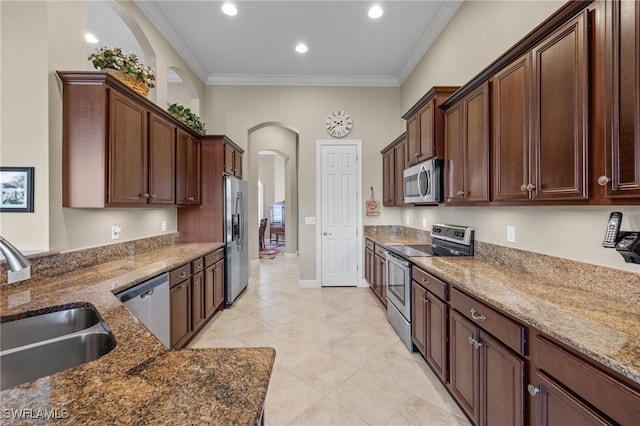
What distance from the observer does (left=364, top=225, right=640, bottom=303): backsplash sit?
1.36 m

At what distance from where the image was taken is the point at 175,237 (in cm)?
378

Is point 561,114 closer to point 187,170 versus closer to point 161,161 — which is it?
point 161,161

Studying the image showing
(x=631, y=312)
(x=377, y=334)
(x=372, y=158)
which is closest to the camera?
(x=631, y=312)

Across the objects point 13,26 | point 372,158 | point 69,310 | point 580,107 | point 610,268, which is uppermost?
Answer: point 13,26

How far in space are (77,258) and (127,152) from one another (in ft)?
3.07

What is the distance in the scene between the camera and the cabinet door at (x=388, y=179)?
4289 millimetres

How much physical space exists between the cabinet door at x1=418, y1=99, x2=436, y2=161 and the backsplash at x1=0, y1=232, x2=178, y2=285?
315 centimetres

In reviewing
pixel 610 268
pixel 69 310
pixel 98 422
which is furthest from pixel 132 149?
pixel 610 268

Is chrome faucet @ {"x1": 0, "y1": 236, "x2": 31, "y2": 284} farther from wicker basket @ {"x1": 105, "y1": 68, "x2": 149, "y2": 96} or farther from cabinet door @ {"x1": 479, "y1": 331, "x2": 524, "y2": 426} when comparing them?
cabinet door @ {"x1": 479, "y1": 331, "x2": 524, "y2": 426}

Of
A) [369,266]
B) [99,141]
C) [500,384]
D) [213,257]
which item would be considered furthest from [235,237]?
[500,384]

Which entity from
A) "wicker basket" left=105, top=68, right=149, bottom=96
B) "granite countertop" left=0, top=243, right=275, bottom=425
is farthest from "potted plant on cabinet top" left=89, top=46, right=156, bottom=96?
"granite countertop" left=0, top=243, right=275, bottom=425

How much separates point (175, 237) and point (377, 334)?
2863 mm

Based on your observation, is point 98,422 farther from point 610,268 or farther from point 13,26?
point 13,26

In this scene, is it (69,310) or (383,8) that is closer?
(69,310)
